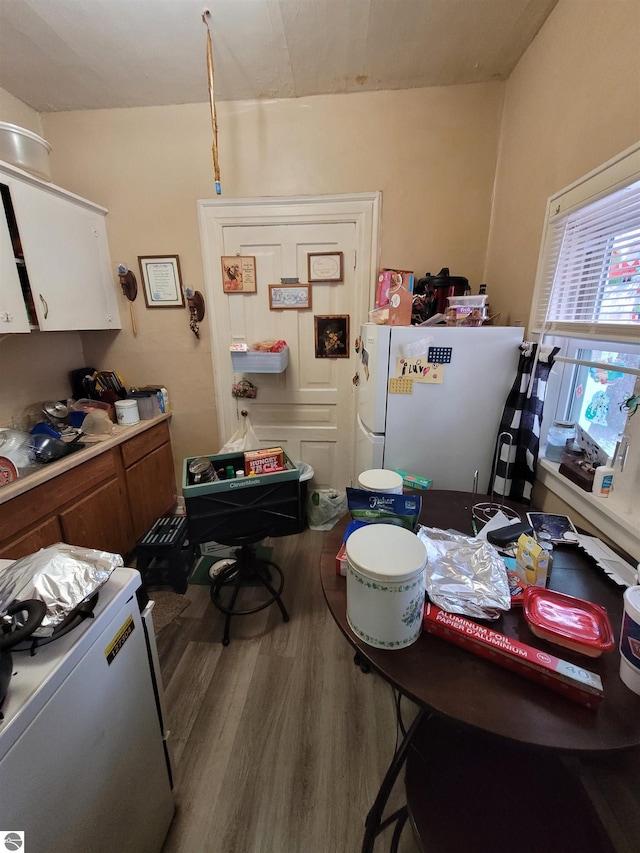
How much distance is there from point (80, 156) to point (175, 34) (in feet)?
3.50

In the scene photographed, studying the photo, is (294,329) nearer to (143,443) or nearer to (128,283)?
(128,283)

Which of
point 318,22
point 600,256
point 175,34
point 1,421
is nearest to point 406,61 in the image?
point 318,22

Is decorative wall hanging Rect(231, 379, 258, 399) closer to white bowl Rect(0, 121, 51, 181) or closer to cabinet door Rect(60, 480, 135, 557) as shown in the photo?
cabinet door Rect(60, 480, 135, 557)

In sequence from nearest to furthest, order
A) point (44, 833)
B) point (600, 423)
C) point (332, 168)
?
point (44, 833), point (600, 423), point (332, 168)

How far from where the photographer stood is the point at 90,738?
69 centimetres

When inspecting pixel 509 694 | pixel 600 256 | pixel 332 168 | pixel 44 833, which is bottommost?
pixel 44 833

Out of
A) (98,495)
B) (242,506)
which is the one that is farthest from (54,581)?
(98,495)

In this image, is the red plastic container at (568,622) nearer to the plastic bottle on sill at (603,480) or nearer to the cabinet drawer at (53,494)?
the plastic bottle on sill at (603,480)

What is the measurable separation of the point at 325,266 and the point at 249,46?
1055 millimetres

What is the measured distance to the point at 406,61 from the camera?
5.70 ft

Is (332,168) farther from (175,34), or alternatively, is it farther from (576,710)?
(576,710)

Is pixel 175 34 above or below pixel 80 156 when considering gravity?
above

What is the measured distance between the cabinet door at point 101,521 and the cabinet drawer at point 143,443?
0.18m

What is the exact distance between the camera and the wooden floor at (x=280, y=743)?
Result: 3.35 ft
